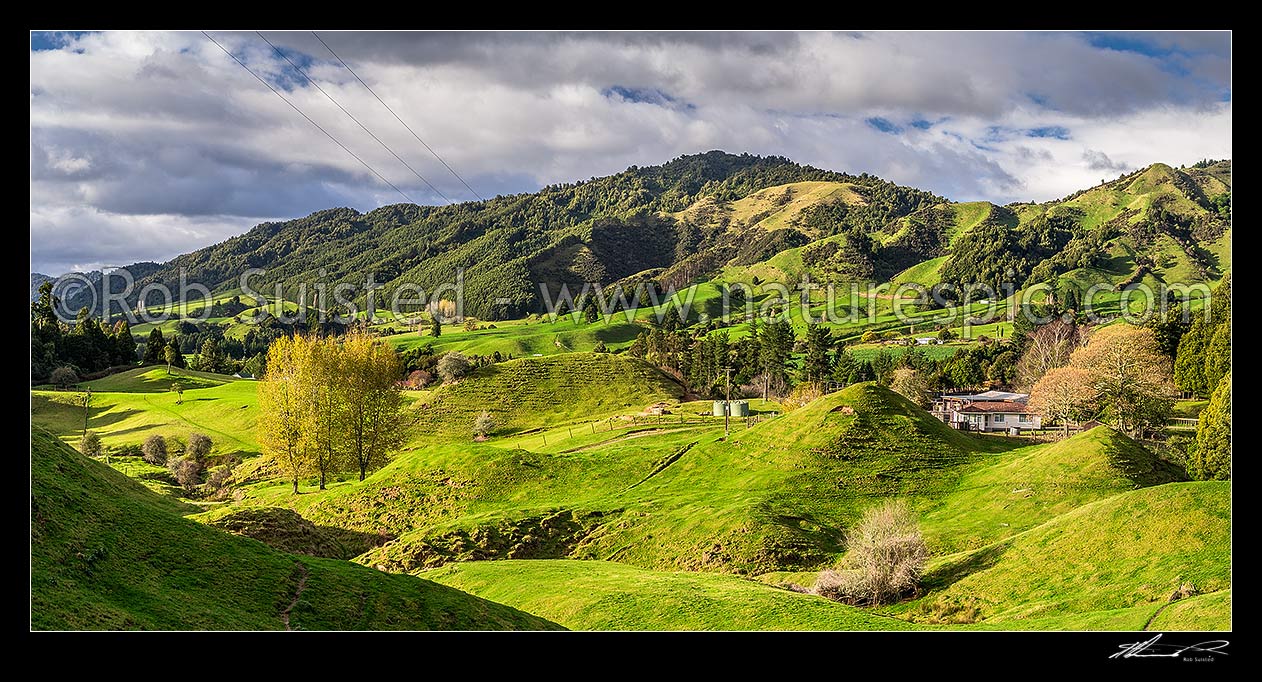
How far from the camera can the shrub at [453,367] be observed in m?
96.2

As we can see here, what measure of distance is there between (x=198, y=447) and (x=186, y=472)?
999 cm

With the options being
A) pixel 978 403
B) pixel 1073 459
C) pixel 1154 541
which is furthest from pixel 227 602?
pixel 978 403

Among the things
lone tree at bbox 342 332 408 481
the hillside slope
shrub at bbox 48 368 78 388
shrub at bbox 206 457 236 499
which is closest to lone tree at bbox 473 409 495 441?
lone tree at bbox 342 332 408 481

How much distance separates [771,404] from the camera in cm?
9200

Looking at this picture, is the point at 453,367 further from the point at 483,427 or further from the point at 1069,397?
the point at 1069,397

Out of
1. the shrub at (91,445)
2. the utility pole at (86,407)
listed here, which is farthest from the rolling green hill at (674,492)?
the utility pole at (86,407)

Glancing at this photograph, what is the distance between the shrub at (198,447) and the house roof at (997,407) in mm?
76597

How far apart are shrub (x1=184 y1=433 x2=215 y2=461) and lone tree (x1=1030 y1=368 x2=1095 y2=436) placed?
75.0 m

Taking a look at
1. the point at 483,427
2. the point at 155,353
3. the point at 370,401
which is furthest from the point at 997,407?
the point at 155,353

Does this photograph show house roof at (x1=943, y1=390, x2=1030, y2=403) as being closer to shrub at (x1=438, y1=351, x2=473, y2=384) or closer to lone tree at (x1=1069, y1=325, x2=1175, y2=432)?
lone tree at (x1=1069, y1=325, x2=1175, y2=432)

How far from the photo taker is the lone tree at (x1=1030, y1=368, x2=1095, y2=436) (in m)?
68.6
